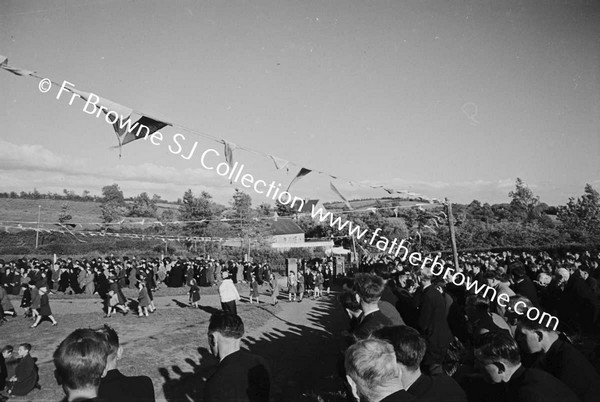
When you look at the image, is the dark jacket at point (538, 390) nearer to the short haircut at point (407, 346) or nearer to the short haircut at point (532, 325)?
the short haircut at point (407, 346)

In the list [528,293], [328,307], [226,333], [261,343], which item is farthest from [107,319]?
[528,293]

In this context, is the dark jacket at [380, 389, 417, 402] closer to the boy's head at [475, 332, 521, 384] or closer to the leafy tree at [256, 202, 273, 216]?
the boy's head at [475, 332, 521, 384]

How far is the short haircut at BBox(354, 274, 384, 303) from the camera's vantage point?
13.8 ft

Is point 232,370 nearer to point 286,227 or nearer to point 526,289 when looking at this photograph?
point 526,289

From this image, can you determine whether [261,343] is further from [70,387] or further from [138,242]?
[138,242]

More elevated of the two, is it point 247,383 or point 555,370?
point 555,370

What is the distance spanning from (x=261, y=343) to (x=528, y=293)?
663 centimetres

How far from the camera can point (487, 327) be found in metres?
4.84

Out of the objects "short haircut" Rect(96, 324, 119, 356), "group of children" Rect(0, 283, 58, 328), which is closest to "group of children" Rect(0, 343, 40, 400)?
"short haircut" Rect(96, 324, 119, 356)

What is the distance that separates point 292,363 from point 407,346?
6.25 meters

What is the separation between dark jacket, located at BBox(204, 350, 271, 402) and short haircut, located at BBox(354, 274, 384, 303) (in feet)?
5.21

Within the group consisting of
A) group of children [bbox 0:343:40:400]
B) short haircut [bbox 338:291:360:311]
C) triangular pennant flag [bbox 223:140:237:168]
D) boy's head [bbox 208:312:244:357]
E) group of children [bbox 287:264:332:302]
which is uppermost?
triangular pennant flag [bbox 223:140:237:168]

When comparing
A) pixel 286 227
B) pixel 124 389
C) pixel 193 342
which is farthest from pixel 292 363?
pixel 286 227

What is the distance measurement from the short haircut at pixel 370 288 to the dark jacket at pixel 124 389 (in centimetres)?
241
